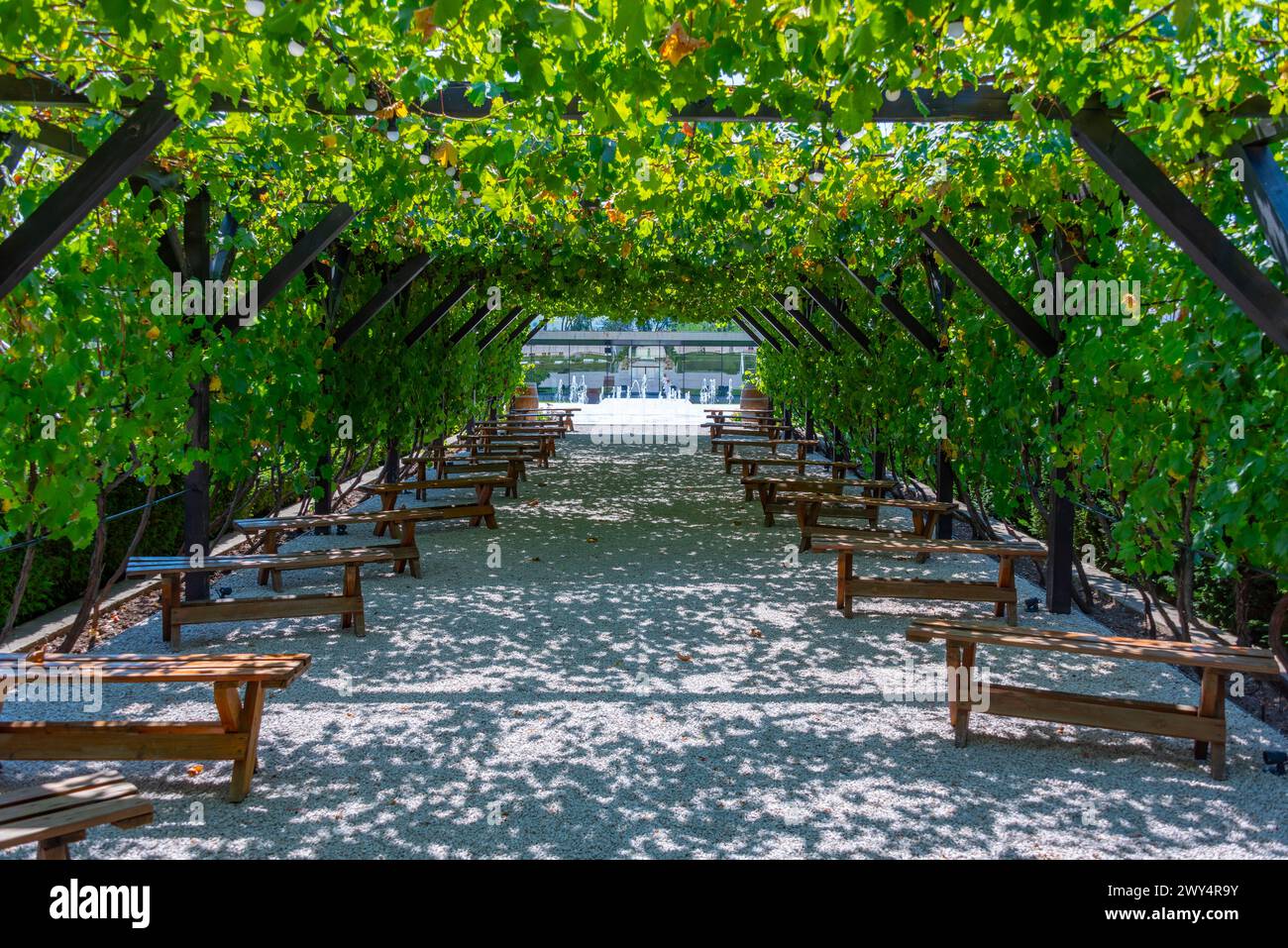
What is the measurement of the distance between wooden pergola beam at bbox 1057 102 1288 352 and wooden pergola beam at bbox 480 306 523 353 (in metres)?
12.9

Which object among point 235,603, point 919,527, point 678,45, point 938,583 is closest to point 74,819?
point 678,45

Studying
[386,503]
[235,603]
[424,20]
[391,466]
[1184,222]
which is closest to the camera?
[424,20]

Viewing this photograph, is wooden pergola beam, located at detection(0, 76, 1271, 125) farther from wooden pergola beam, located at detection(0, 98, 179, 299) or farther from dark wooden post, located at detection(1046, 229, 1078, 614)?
dark wooden post, located at detection(1046, 229, 1078, 614)

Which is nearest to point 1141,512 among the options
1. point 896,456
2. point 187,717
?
point 187,717

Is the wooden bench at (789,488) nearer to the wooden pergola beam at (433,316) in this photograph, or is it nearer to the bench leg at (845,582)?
the bench leg at (845,582)

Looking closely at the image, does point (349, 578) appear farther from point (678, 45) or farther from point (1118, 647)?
point (1118, 647)

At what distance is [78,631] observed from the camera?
17.0ft

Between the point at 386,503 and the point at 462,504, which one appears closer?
the point at 386,503

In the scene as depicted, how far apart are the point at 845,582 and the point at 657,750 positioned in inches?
107

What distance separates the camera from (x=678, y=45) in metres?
3.33

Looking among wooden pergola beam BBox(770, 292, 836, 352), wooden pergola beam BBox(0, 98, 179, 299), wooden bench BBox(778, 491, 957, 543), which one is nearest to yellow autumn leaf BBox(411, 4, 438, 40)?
wooden pergola beam BBox(0, 98, 179, 299)

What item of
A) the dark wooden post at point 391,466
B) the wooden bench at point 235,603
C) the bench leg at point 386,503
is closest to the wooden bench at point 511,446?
the dark wooden post at point 391,466
